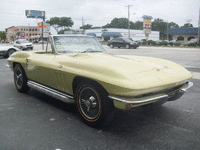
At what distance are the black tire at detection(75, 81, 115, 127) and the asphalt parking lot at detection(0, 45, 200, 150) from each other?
0.15 meters

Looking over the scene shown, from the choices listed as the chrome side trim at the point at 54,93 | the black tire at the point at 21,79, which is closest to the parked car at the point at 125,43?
the black tire at the point at 21,79

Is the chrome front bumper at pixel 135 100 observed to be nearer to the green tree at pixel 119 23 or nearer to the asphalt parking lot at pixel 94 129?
the asphalt parking lot at pixel 94 129

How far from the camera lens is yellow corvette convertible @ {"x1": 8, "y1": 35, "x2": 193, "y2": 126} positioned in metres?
2.66

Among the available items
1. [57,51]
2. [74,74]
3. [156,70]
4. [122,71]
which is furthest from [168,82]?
[57,51]

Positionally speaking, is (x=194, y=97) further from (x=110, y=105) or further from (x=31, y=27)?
(x=31, y=27)

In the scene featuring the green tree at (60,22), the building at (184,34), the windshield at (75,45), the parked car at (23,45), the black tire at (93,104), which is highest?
the green tree at (60,22)

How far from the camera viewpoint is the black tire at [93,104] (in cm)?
287

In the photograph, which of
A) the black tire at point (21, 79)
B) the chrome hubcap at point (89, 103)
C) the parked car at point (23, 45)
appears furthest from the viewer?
the parked car at point (23, 45)

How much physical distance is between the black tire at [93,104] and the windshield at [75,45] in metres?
1.20

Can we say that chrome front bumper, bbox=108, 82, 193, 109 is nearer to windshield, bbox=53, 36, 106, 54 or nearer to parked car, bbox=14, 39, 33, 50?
windshield, bbox=53, 36, 106, 54

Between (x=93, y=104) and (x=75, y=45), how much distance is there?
1639 mm

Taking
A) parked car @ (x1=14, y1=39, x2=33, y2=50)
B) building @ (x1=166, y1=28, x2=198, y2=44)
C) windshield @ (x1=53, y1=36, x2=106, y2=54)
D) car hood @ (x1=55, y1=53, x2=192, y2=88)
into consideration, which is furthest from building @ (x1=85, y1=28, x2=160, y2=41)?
car hood @ (x1=55, y1=53, x2=192, y2=88)

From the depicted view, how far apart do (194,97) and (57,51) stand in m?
3.36

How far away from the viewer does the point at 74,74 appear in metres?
3.24
